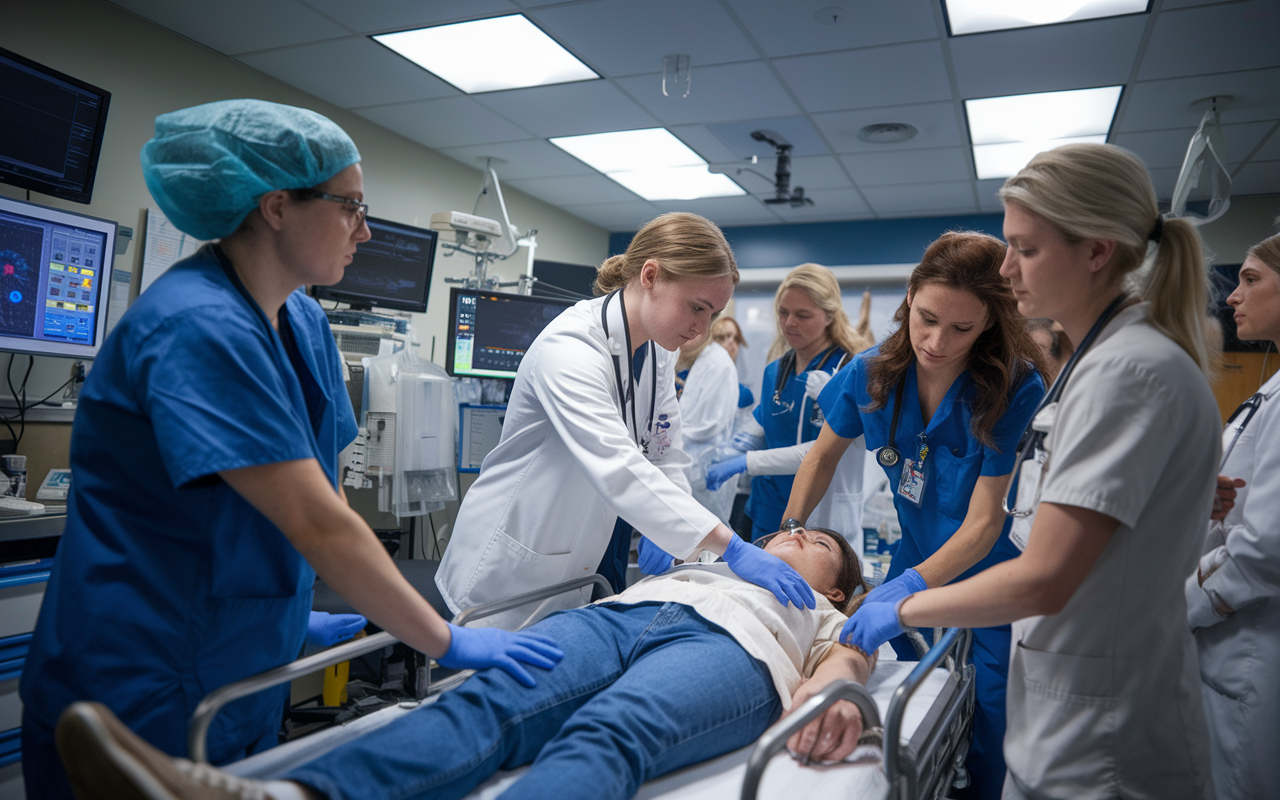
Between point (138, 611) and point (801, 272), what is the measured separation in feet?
8.23

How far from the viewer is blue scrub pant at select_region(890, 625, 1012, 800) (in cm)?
164

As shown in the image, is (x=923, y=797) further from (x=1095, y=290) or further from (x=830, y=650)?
(x=1095, y=290)

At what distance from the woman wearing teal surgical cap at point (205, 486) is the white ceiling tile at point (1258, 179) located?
17.9 ft

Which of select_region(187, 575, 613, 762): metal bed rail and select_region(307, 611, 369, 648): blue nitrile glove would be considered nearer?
select_region(187, 575, 613, 762): metal bed rail

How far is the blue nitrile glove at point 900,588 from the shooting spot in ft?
5.08

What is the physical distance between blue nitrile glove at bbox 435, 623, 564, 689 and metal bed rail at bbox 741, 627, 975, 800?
411 millimetres

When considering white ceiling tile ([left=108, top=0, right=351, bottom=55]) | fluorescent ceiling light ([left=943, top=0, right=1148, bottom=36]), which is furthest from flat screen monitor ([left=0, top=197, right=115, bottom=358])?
fluorescent ceiling light ([left=943, top=0, right=1148, bottom=36])

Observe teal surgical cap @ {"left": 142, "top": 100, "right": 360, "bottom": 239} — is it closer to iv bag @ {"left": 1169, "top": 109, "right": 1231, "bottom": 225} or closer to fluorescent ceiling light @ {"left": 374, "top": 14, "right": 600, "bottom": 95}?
fluorescent ceiling light @ {"left": 374, "top": 14, "right": 600, "bottom": 95}

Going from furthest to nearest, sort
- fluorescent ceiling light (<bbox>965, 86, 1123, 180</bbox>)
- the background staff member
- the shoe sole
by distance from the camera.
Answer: fluorescent ceiling light (<bbox>965, 86, 1123, 180</bbox>) < the background staff member < the shoe sole

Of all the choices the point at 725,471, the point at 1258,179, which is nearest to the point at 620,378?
the point at 725,471

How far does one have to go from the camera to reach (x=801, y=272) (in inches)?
116

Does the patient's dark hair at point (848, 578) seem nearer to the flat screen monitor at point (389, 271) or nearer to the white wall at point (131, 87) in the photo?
the flat screen monitor at point (389, 271)

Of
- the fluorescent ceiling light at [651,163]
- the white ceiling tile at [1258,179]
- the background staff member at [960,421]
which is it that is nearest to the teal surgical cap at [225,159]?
the background staff member at [960,421]

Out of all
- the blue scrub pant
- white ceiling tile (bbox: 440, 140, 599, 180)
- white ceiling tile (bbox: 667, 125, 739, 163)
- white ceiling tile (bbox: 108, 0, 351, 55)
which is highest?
white ceiling tile (bbox: 667, 125, 739, 163)
